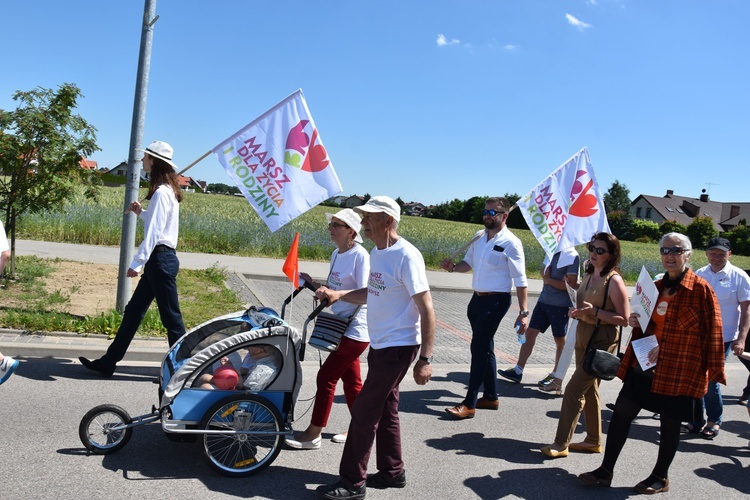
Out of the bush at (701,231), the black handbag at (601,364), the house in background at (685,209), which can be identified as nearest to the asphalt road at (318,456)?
the black handbag at (601,364)

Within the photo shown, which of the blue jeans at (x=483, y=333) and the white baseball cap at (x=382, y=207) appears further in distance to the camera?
the blue jeans at (x=483, y=333)

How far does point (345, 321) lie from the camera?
14.8 ft

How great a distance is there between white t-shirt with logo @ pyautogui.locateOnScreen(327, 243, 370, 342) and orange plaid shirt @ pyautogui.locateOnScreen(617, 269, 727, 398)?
2.01 meters

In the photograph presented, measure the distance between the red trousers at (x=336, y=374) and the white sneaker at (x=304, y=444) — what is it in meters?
0.14

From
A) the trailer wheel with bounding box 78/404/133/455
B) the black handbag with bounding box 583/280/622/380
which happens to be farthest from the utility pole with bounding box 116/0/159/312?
the black handbag with bounding box 583/280/622/380

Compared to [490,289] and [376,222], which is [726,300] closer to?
[490,289]

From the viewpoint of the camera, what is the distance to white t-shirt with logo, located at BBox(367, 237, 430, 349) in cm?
390

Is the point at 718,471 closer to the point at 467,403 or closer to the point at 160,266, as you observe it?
the point at 467,403

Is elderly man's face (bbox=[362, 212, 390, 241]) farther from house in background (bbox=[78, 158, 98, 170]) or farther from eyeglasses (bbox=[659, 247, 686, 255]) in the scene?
house in background (bbox=[78, 158, 98, 170])

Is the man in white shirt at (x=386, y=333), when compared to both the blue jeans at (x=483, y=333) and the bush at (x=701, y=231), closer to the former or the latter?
the blue jeans at (x=483, y=333)

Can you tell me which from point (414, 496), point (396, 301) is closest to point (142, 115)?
point (396, 301)

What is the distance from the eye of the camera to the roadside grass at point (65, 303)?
7.15 metres

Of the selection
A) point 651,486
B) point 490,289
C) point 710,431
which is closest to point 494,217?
point 490,289

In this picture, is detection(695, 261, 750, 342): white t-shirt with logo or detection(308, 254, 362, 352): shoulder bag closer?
detection(308, 254, 362, 352): shoulder bag
